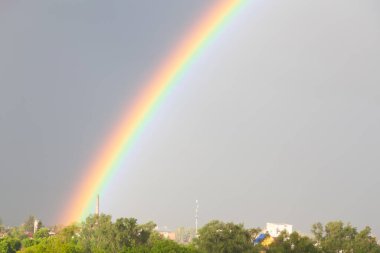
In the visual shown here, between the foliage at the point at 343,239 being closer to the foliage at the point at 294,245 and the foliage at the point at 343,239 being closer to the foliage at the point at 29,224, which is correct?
the foliage at the point at 294,245

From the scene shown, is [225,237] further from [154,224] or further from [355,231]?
[355,231]

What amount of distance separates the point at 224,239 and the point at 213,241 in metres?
1.10

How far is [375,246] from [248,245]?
694 inches

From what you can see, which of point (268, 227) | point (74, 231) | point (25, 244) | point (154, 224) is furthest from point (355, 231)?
point (268, 227)

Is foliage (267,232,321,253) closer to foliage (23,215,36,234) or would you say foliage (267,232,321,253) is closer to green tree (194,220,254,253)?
green tree (194,220,254,253)

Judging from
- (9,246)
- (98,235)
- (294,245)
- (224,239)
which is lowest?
(294,245)

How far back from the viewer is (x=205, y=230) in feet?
174

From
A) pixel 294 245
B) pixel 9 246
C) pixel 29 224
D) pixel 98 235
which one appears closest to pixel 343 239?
pixel 294 245

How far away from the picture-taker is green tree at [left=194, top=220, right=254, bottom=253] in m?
51.2

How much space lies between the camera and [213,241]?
171 ft

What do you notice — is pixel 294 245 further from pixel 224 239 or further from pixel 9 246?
pixel 9 246

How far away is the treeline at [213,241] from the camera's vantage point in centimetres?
4872

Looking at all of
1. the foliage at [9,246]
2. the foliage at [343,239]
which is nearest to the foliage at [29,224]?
the foliage at [9,246]

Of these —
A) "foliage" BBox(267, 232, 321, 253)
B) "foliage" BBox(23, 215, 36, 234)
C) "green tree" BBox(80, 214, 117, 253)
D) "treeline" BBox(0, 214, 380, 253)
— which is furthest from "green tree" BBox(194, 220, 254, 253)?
"foliage" BBox(23, 215, 36, 234)
